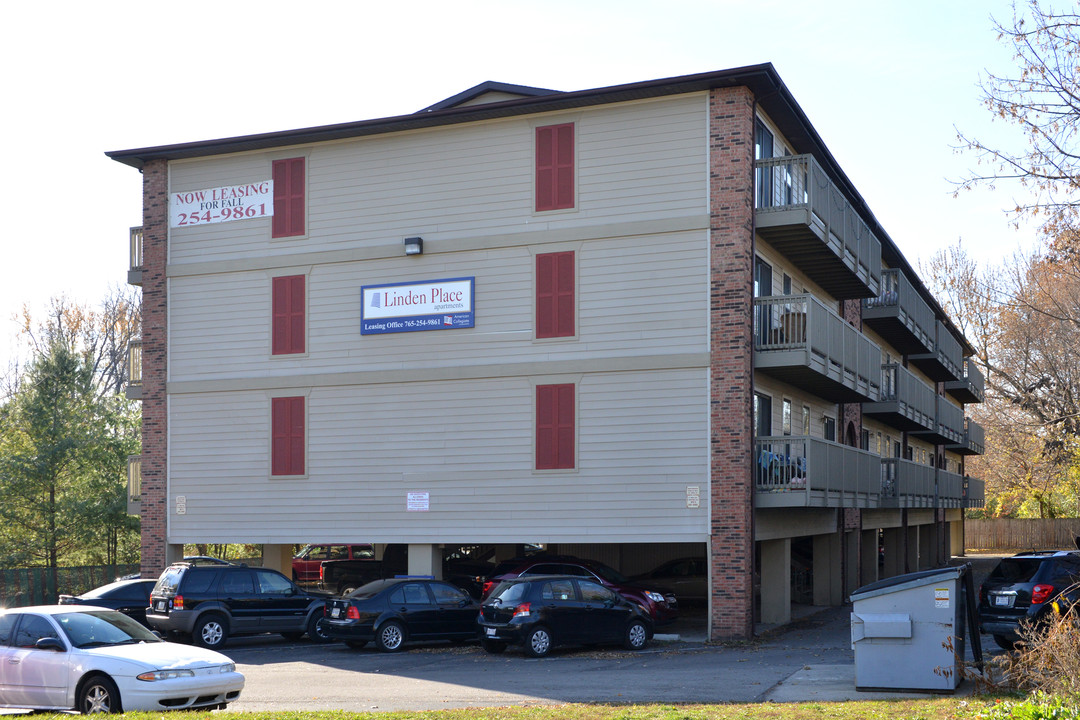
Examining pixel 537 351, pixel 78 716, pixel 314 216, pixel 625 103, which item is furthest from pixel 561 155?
pixel 78 716

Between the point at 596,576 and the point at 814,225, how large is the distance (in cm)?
868

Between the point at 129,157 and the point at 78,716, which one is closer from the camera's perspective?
the point at 78,716

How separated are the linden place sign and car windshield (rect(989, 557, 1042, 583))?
37.9 feet

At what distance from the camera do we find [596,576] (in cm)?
2472

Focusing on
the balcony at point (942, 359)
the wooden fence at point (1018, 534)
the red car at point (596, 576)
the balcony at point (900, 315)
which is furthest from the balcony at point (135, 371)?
the wooden fence at point (1018, 534)

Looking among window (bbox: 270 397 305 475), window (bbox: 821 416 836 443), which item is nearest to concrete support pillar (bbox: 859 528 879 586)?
window (bbox: 821 416 836 443)

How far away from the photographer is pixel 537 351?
955 inches

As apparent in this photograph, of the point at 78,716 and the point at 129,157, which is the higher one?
the point at 129,157

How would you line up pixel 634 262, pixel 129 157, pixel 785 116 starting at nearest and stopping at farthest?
pixel 634 262
pixel 785 116
pixel 129 157

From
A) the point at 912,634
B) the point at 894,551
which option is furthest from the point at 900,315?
the point at 912,634

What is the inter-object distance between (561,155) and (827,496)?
9.04 m

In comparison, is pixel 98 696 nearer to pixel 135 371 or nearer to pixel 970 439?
pixel 135 371

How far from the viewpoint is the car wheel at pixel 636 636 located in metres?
20.8

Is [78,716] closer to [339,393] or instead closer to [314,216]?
[339,393]
